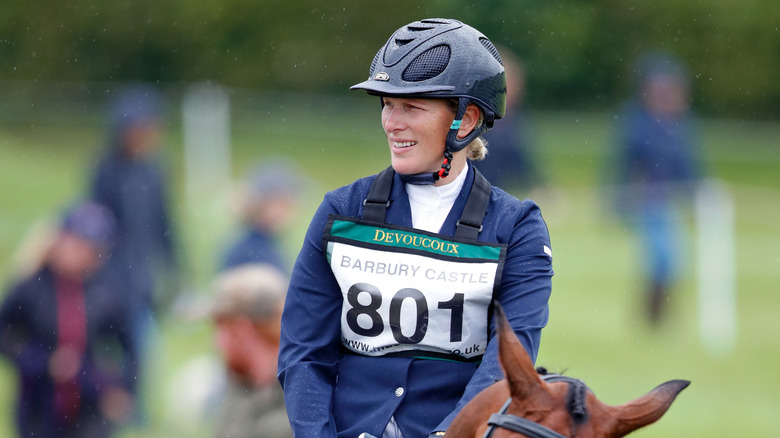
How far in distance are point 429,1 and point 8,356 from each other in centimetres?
2336

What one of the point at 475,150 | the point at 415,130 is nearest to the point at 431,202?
the point at 415,130

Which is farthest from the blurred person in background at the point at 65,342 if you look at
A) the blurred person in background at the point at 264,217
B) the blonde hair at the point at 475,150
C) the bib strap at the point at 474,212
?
the bib strap at the point at 474,212

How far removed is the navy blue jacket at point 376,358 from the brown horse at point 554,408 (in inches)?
24.2

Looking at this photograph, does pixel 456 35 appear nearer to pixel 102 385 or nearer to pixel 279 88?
pixel 102 385

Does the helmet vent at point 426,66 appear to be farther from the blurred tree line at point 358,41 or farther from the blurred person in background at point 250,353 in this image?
the blurred tree line at point 358,41

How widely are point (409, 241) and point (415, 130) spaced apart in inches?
13.2

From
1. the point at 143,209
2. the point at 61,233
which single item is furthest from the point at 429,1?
the point at 61,233

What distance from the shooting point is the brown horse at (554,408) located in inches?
99.0

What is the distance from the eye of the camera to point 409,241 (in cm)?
339

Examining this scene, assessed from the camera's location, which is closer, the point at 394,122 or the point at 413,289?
the point at 413,289

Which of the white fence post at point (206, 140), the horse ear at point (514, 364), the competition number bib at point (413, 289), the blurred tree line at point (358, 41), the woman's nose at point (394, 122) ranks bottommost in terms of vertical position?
the horse ear at point (514, 364)

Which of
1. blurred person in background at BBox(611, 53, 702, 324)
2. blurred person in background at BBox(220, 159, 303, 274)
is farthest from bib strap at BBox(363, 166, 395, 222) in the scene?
blurred person in background at BBox(611, 53, 702, 324)

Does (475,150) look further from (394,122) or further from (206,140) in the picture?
(206,140)

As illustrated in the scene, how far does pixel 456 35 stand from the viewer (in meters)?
3.47
